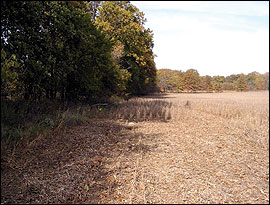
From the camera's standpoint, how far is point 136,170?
13.2 ft

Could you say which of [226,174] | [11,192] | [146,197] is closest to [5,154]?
[11,192]

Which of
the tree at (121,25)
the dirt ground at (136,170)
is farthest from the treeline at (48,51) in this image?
the tree at (121,25)

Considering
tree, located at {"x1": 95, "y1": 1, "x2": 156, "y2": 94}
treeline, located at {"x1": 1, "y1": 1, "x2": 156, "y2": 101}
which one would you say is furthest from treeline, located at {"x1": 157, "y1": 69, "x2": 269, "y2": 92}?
treeline, located at {"x1": 1, "y1": 1, "x2": 156, "y2": 101}

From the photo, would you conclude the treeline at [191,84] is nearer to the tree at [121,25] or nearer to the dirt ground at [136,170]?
the tree at [121,25]

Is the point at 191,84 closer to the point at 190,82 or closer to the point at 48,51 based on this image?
the point at 190,82

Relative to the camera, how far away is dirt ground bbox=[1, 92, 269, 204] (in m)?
3.11

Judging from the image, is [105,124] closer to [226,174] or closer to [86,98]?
[86,98]

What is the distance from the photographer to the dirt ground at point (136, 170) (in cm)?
311

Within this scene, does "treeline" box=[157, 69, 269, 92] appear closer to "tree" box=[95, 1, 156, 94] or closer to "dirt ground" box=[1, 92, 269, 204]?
"tree" box=[95, 1, 156, 94]

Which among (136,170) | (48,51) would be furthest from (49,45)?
(136,170)

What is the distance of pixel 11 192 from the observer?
3033 mm

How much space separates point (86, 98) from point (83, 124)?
379 centimetres

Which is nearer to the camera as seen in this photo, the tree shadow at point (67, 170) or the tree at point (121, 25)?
the tree shadow at point (67, 170)

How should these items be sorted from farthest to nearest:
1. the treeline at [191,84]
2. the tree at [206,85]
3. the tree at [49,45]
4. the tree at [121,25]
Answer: the tree at [206,85]
the treeline at [191,84]
the tree at [121,25]
the tree at [49,45]
